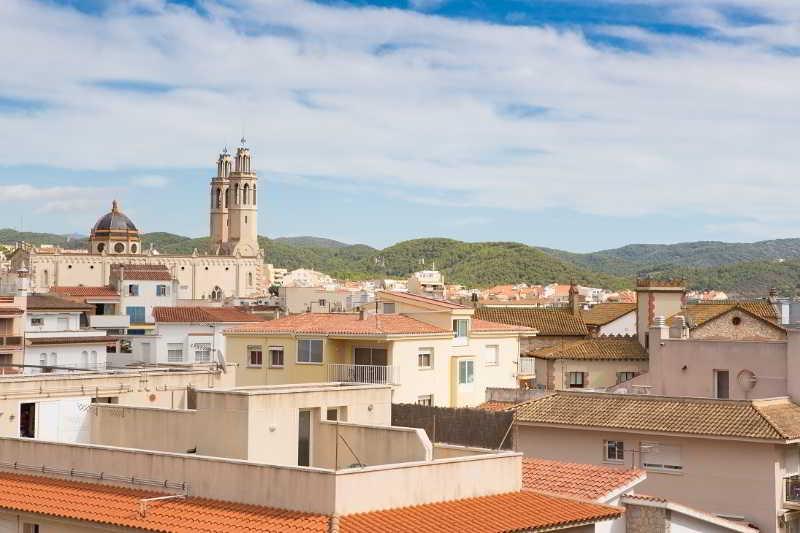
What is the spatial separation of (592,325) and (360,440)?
45356 mm

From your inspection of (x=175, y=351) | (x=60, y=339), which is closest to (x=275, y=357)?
(x=60, y=339)

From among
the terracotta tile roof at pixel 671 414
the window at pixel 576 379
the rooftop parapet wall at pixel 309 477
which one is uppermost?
the window at pixel 576 379

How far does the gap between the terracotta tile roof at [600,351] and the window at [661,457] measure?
69.9 ft

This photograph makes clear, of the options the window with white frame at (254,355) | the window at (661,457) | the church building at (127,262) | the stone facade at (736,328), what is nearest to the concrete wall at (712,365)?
the stone facade at (736,328)

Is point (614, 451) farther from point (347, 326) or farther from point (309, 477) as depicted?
point (309, 477)

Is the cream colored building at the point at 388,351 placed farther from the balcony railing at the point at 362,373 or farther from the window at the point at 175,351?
the window at the point at 175,351

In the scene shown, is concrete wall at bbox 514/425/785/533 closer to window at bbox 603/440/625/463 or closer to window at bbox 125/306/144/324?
window at bbox 603/440/625/463

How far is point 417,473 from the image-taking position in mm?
18281

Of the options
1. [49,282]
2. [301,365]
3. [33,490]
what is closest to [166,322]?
[301,365]

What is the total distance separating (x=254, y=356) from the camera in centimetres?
4431

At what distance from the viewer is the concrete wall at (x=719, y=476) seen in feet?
98.7

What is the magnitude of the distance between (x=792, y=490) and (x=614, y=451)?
14.8 ft

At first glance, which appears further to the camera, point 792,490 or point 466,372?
point 466,372

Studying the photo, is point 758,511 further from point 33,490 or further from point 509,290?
point 509,290
